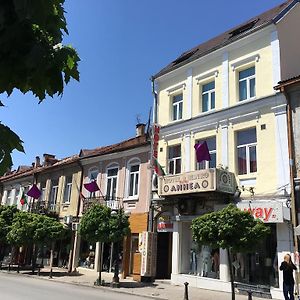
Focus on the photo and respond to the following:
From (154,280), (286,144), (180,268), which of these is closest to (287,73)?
(286,144)

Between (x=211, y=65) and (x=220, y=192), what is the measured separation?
22.2 feet

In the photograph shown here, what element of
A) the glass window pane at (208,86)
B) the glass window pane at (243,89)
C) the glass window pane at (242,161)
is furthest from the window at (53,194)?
the glass window pane at (243,89)

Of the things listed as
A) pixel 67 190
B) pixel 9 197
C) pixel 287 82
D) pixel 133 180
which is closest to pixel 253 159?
pixel 287 82

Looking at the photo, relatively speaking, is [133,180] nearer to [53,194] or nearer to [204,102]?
[204,102]

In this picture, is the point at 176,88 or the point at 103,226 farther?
the point at 176,88

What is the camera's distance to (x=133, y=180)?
24.3 meters

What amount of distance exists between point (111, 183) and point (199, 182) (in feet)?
29.6

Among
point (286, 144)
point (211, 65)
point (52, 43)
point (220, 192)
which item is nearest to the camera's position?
point (52, 43)

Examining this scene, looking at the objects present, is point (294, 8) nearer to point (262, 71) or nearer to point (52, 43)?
point (262, 71)

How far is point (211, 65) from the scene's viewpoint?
20578mm

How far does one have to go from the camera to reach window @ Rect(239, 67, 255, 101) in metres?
18.7

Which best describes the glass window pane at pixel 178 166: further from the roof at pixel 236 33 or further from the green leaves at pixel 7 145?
the green leaves at pixel 7 145

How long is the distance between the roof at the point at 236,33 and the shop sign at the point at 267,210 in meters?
7.86

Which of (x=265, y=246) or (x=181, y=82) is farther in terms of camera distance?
(x=181, y=82)
